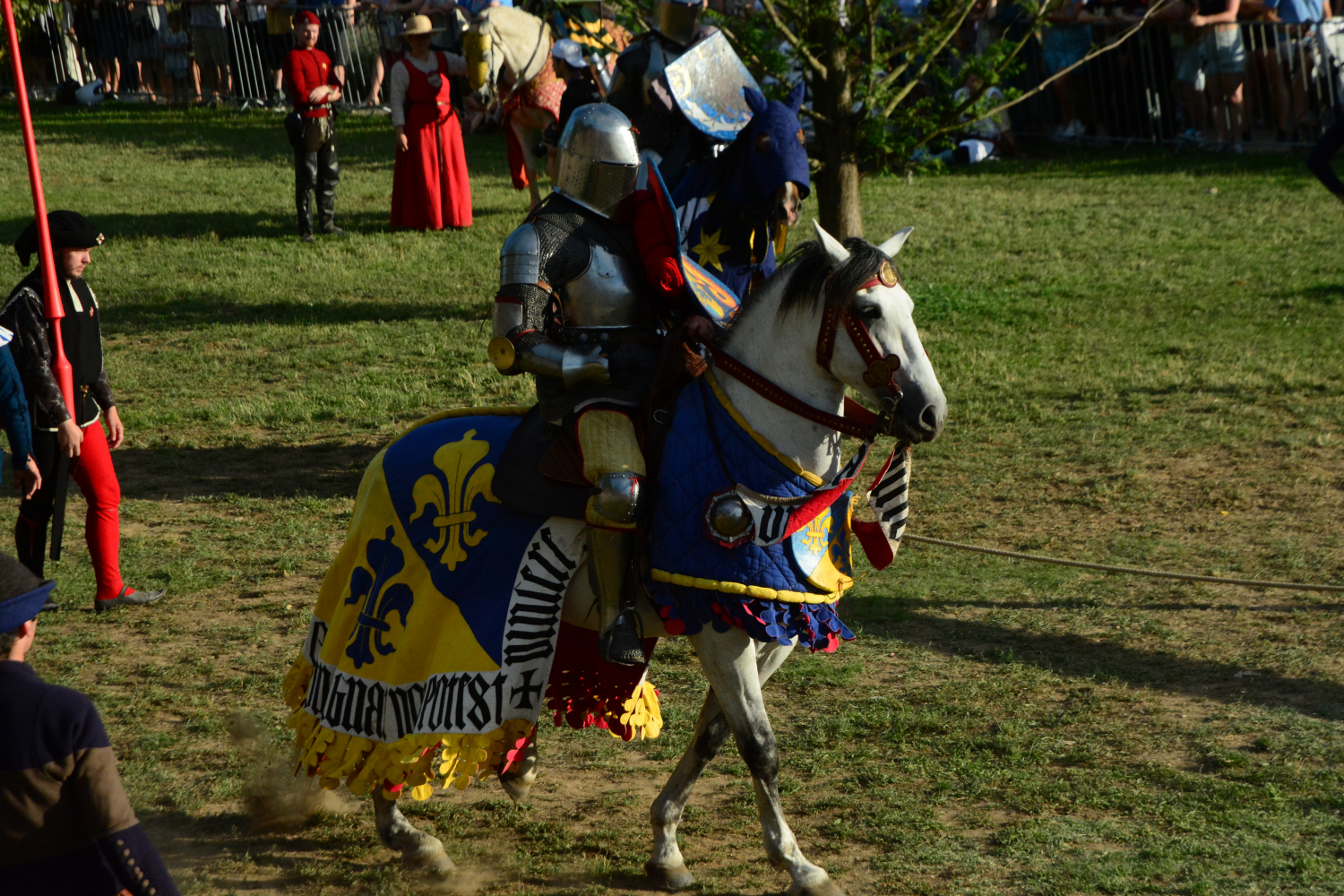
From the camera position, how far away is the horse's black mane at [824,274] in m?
3.77

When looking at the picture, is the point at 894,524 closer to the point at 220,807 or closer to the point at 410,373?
the point at 220,807

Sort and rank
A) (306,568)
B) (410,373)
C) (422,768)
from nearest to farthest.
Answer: (422,768) → (306,568) → (410,373)

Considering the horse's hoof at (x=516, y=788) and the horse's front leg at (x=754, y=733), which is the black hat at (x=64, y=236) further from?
the horse's front leg at (x=754, y=733)

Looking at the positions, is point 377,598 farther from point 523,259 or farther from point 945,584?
point 945,584

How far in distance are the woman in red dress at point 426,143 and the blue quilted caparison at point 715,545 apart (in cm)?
1156

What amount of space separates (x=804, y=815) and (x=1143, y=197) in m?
13.0

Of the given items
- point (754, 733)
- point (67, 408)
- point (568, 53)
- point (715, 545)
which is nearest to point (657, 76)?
point (67, 408)

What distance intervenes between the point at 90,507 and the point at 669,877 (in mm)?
3816

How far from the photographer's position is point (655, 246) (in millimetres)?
4074

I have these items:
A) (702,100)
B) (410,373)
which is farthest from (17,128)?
(702,100)

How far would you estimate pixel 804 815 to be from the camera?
4.84 metres

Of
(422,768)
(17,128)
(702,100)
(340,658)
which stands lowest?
(422,768)

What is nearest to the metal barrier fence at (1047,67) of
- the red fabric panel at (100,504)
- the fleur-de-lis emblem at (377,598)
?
the red fabric panel at (100,504)

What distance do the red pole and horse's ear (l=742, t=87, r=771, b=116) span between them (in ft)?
10.1
